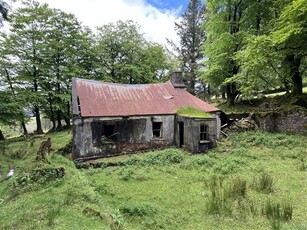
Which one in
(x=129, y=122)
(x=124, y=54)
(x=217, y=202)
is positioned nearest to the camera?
(x=217, y=202)

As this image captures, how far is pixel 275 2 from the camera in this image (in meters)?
18.8

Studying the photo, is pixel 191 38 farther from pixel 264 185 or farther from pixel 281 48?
pixel 264 185

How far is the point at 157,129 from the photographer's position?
16.9 m

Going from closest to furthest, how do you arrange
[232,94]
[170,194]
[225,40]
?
[170,194] → [225,40] → [232,94]

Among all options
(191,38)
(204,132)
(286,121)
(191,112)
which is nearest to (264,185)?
(204,132)

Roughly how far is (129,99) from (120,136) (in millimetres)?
3123

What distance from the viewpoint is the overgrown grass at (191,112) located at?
15.9 metres

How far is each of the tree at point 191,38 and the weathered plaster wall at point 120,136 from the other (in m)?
18.8

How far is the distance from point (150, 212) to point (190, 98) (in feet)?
42.5

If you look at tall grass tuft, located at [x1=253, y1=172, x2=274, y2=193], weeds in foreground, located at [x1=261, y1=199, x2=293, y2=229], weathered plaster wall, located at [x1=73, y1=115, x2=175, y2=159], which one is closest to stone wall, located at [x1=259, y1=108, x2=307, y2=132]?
weathered plaster wall, located at [x1=73, y1=115, x2=175, y2=159]

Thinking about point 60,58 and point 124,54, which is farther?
point 124,54

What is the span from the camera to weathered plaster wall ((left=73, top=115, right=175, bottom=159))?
14367 mm

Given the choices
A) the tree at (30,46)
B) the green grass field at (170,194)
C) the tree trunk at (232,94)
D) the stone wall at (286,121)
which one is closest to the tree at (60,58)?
the tree at (30,46)

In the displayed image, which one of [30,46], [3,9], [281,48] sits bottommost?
[281,48]
